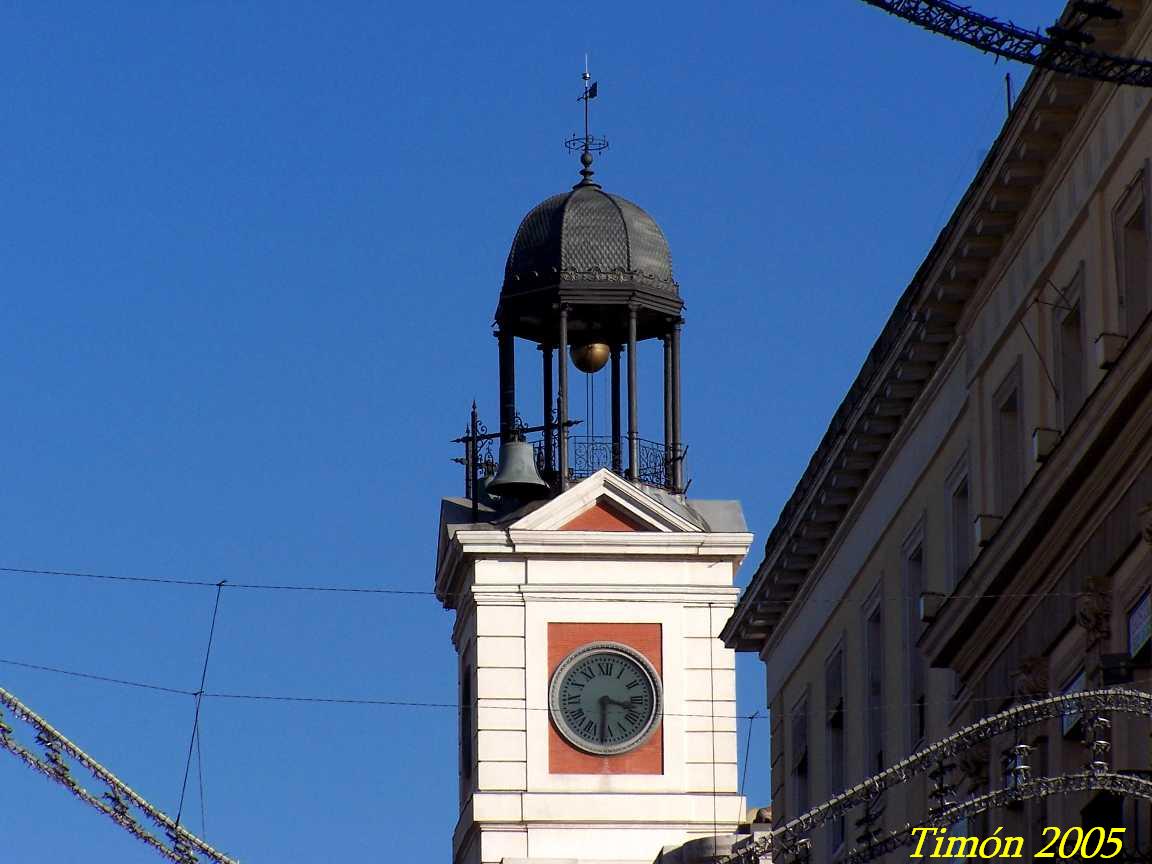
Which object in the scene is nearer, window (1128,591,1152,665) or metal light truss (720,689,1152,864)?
metal light truss (720,689,1152,864)

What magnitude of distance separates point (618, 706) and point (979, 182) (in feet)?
101

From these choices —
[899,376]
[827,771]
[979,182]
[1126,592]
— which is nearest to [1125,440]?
[1126,592]

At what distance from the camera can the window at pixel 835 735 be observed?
48.6 meters

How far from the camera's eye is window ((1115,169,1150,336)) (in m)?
35.9

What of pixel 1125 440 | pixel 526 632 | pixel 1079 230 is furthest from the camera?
pixel 526 632

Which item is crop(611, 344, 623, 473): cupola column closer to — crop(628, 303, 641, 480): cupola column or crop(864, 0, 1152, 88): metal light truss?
crop(628, 303, 641, 480): cupola column

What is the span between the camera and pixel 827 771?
1940 inches

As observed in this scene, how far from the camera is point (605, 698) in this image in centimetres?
7006

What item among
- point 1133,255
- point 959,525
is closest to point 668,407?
point 959,525

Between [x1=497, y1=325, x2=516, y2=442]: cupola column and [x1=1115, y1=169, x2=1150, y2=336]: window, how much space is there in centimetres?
3447

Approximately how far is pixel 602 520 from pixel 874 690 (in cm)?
2405

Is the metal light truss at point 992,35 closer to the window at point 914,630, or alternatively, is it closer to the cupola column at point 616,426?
the window at point 914,630

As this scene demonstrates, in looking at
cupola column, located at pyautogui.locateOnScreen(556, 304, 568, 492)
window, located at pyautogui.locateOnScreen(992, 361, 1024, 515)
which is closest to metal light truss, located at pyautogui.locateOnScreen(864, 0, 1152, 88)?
window, located at pyautogui.locateOnScreen(992, 361, 1024, 515)

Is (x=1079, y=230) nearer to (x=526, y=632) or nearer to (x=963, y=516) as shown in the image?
(x=963, y=516)
